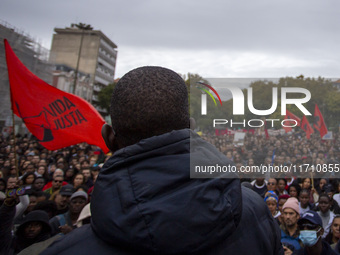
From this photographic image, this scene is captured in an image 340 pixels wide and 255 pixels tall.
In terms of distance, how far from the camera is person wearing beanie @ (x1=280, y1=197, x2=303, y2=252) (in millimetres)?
3674

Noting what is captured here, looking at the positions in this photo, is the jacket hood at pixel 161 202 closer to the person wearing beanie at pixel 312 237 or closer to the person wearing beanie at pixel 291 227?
the person wearing beanie at pixel 312 237

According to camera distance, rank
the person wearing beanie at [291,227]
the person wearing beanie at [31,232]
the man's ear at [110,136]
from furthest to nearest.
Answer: the person wearing beanie at [291,227]
the person wearing beanie at [31,232]
the man's ear at [110,136]

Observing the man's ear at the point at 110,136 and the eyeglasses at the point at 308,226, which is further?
the eyeglasses at the point at 308,226

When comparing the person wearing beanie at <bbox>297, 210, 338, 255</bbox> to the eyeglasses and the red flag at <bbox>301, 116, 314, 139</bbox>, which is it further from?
the red flag at <bbox>301, 116, 314, 139</bbox>

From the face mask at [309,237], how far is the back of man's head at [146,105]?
2914 mm

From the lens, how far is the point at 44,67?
94.2 feet

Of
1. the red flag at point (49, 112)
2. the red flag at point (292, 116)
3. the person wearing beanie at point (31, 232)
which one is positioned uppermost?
the red flag at point (49, 112)

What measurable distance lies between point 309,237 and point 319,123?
198 centimetres

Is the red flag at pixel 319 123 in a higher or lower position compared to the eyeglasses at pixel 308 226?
higher

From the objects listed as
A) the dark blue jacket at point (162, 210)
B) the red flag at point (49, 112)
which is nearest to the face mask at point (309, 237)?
the dark blue jacket at point (162, 210)

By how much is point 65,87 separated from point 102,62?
1966cm

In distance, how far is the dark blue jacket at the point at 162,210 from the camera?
75 centimetres

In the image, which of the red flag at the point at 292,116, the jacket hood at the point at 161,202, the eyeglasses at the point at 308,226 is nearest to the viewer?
the jacket hood at the point at 161,202

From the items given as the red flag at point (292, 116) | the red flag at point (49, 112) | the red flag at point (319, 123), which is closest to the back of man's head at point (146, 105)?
the red flag at point (292, 116)
